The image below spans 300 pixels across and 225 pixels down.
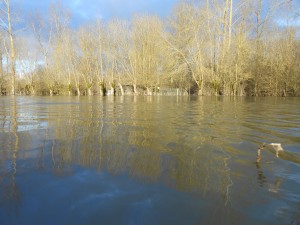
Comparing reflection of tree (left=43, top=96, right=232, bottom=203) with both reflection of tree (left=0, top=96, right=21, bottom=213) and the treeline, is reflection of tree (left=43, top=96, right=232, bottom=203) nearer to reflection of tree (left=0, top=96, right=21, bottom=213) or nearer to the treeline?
reflection of tree (left=0, top=96, right=21, bottom=213)

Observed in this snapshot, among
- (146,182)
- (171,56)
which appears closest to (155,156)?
(146,182)

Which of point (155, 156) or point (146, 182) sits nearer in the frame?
point (146, 182)

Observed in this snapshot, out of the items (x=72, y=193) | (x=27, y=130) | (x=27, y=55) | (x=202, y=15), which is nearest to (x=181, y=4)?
(x=202, y=15)

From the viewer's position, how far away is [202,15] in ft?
89.8

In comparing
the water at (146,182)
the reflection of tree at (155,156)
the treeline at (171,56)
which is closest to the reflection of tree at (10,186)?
the water at (146,182)

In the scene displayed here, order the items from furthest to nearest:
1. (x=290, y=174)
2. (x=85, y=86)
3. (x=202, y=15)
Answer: (x=85, y=86) → (x=202, y=15) → (x=290, y=174)

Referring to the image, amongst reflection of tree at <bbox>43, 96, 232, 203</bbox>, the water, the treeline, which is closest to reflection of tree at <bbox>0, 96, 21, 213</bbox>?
the water

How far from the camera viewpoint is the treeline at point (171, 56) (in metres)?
26.7

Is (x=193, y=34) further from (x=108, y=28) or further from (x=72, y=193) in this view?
(x=72, y=193)

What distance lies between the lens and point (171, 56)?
28.8 metres

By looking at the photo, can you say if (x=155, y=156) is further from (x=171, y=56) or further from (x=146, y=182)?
(x=171, y=56)

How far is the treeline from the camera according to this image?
1049 inches

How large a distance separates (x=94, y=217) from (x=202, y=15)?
28.9 meters

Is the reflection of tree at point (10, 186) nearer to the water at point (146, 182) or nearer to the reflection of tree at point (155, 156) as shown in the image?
the water at point (146, 182)
